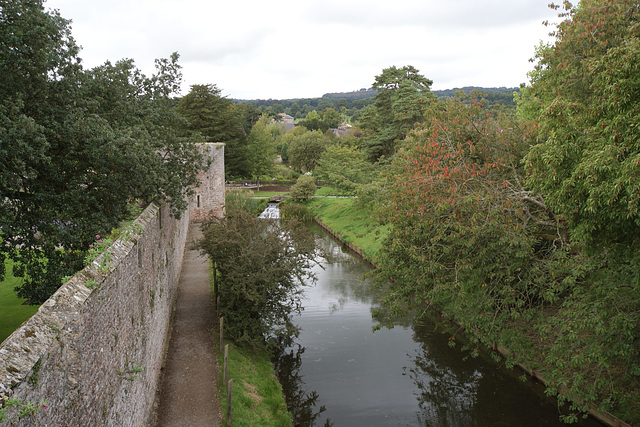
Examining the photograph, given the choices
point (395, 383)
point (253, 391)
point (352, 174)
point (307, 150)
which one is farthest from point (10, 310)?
point (307, 150)

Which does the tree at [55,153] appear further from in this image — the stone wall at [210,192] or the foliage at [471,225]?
the stone wall at [210,192]

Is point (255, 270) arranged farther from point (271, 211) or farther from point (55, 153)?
point (271, 211)

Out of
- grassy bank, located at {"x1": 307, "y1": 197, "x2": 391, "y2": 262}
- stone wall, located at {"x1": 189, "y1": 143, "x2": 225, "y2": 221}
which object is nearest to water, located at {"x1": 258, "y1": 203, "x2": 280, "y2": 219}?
grassy bank, located at {"x1": 307, "y1": 197, "x2": 391, "y2": 262}

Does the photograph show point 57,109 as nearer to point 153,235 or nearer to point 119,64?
point 119,64

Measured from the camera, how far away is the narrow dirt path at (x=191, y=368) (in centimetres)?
990

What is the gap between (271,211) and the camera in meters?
44.7

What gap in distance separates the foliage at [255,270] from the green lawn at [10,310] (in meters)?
5.16

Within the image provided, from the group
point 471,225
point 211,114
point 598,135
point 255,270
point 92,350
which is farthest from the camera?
point 211,114

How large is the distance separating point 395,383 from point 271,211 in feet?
106

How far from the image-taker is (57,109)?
10.7 metres

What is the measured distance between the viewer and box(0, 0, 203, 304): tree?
9.46 meters

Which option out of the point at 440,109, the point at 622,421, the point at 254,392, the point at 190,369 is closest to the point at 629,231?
the point at 622,421

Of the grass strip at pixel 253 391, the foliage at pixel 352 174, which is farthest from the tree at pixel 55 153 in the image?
the foliage at pixel 352 174

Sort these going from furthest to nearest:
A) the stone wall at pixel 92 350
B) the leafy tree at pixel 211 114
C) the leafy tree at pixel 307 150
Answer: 1. the leafy tree at pixel 307 150
2. the leafy tree at pixel 211 114
3. the stone wall at pixel 92 350
